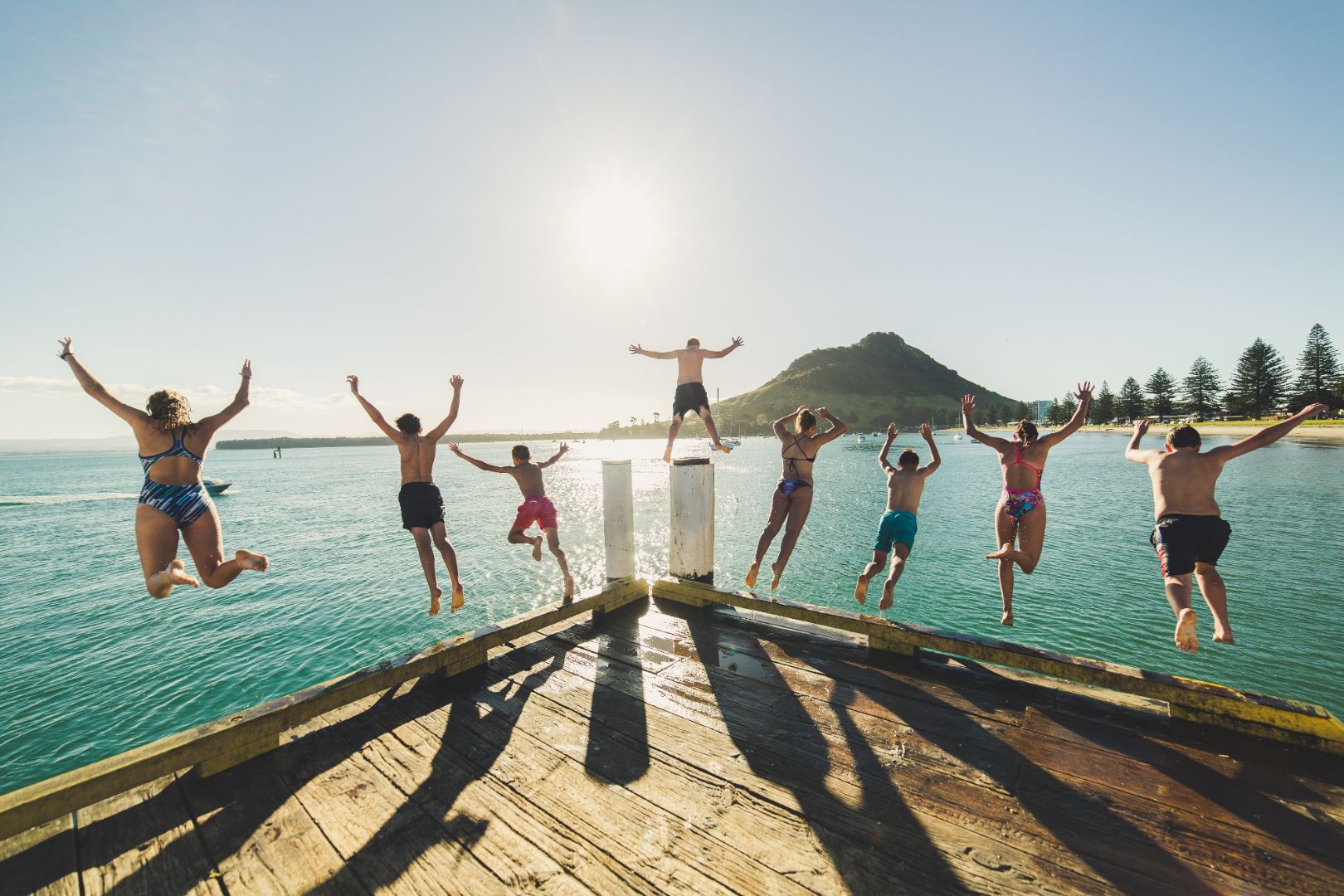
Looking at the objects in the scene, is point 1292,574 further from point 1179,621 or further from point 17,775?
point 17,775

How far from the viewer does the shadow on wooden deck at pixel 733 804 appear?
2.80 m

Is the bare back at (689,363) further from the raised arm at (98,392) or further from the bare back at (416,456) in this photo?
the raised arm at (98,392)

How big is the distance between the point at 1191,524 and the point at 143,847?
893cm

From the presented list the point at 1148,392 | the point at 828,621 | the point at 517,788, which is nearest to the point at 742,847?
the point at 517,788

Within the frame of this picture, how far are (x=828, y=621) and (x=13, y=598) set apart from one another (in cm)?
3150

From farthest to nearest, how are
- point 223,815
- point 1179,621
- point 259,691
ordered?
1. point 259,691
2. point 1179,621
3. point 223,815

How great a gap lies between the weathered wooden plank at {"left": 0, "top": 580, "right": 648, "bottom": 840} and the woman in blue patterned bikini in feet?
3.96

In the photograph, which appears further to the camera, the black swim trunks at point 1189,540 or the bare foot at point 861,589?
the bare foot at point 861,589

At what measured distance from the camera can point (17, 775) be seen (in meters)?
9.83

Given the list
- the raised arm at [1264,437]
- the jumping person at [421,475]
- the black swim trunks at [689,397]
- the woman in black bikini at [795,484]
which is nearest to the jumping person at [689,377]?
the black swim trunks at [689,397]

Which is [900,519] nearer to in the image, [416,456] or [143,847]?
[416,456]

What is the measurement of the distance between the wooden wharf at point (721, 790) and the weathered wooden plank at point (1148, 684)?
2 centimetres

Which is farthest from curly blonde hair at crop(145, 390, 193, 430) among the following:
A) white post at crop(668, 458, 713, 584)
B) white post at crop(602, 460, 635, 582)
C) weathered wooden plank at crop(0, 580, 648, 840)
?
white post at crop(668, 458, 713, 584)

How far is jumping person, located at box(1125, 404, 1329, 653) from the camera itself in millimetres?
5102
